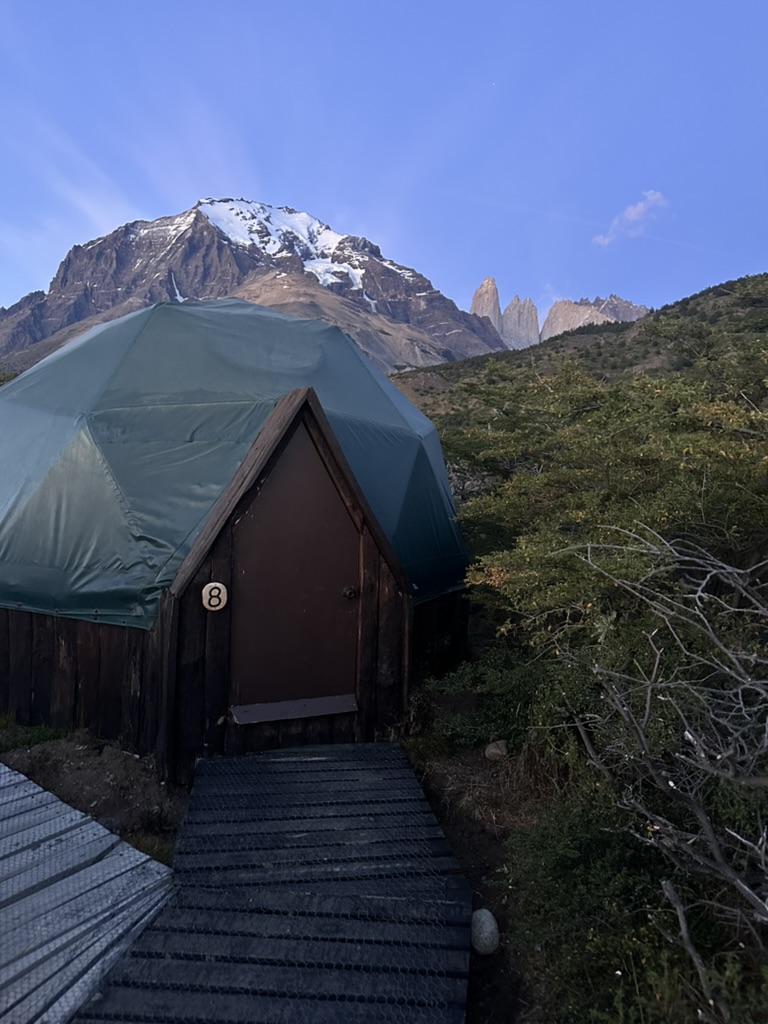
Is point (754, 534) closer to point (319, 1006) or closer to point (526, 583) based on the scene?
point (526, 583)

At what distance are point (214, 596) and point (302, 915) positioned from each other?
2.25 m

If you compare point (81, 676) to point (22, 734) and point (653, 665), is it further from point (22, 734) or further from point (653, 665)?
point (653, 665)

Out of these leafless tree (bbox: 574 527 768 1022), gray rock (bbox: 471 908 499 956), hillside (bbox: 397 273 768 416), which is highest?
hillside (bbox: 397 273 768 416)

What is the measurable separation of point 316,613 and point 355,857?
1.91 metres

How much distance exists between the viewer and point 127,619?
16.9 ft

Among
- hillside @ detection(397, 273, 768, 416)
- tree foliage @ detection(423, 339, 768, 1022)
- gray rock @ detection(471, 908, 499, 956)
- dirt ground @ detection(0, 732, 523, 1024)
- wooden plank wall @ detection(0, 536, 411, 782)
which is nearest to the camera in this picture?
tree foliage @ detection(423, 339, 768, 1022)

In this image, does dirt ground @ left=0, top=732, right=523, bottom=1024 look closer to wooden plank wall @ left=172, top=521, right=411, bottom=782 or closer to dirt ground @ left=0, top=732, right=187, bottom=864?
dirt ground @ left=0, top=732, right=187, bottom=864

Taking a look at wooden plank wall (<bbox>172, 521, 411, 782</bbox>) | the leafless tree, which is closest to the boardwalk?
wooden plank wall (<bbox>172, 521, 411, 782</bbox>)

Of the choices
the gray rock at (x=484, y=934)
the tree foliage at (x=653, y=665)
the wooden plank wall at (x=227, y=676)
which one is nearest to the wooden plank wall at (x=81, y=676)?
the wooden plank wall at (x=227, y=676)

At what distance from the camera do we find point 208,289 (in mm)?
167375

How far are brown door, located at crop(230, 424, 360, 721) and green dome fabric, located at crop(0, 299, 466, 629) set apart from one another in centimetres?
63

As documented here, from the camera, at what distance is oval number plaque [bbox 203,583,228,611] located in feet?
15.9

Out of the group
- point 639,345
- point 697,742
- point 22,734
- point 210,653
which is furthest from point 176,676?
point 639,345

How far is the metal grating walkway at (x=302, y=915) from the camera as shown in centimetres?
286
